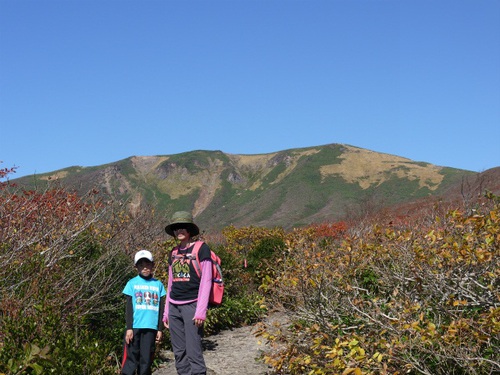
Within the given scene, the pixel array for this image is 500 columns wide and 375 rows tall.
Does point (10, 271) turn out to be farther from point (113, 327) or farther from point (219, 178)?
point (219, 178)

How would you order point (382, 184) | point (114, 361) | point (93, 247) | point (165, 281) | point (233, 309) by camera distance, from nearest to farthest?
point (114, 361), point (93, 247), point (165, 281), point (233, 309), point (382, 184)

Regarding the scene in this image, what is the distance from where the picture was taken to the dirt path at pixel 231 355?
6778mm

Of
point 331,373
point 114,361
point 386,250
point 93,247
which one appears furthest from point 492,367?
point 93,247

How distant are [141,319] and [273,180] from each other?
495 ft

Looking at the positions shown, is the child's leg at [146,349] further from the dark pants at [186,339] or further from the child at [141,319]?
the dark pants at [186,339]

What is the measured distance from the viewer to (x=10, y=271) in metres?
5.62

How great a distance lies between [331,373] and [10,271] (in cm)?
339

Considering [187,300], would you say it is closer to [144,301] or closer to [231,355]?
[144,301]

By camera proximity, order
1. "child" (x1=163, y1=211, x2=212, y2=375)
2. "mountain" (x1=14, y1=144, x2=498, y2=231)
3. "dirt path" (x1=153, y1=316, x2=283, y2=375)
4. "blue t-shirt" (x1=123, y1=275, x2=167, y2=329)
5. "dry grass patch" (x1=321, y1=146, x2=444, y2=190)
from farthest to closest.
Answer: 1. "dry grass patch" (x1=321, y1=146, x2=444, y2=190)
2. "mountain" (x1=14, y1=144, x2=498, y2=231)
3. "dirt path" (x1=153, y1=316, x2=283, y2=375)
4. "blue t-shirt" (x1=123, y1=275, x2=167, y2=329)
5. "child" (x1=163, y1=211, x2=212, y2=375)

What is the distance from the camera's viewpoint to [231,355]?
761cm

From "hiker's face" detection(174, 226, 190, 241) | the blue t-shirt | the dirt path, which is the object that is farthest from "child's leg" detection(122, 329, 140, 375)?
the dirt path

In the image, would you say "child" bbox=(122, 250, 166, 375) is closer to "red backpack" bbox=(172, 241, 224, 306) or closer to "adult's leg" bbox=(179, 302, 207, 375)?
"adult's leg" bbox=(179, 302, 207, 375)

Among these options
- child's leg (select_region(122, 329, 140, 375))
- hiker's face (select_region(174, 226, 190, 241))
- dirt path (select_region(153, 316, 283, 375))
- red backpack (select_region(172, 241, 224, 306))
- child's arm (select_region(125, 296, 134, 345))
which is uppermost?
hiker's face (select_region(174, 226, 190, 241))

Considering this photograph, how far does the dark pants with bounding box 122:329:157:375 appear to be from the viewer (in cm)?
510
